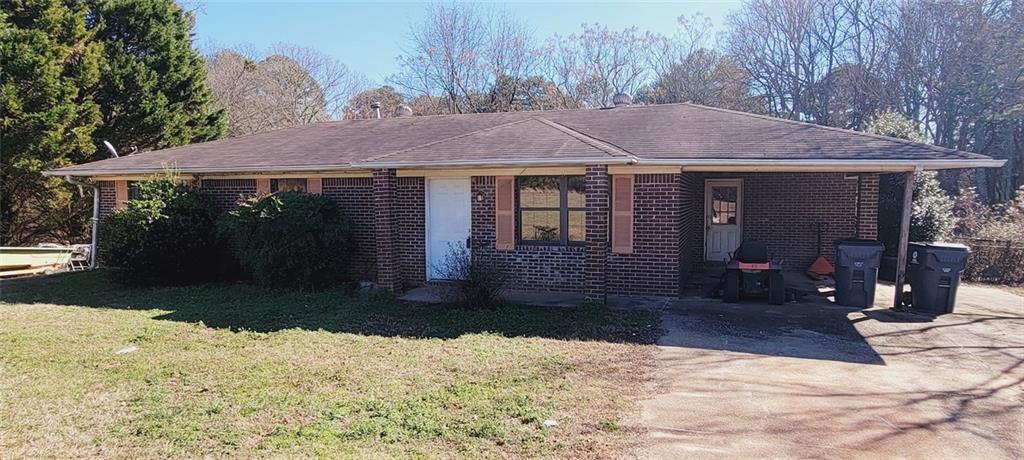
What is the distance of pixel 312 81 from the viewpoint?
1169 inches

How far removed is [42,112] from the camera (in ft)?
48.7

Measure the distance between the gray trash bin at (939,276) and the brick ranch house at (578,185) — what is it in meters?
1.25

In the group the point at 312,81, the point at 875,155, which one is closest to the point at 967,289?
the point at 875,155

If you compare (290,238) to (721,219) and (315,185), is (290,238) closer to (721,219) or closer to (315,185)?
(315,185)

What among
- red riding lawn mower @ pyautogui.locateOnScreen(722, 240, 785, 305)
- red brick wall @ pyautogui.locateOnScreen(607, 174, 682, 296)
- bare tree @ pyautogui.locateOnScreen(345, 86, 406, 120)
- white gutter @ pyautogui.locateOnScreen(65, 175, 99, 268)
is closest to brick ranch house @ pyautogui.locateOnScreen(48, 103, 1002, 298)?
red brick wall @ pyautogui.locateOnScreen(607, 174, 682, 296)

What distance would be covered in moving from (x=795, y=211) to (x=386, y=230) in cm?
881

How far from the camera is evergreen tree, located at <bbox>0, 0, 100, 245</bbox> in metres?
14.4

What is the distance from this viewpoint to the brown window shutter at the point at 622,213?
911 centimetres

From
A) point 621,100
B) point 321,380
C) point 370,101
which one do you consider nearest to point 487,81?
point 370,101

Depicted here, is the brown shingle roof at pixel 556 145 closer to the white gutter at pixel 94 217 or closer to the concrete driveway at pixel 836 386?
the white gutter at pixel 94 217

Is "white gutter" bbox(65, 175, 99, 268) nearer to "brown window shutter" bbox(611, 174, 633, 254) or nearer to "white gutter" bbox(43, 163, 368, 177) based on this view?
"white gutter" bbox(43, 163, 368, 177)

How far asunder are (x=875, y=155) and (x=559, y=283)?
5073 millimetres

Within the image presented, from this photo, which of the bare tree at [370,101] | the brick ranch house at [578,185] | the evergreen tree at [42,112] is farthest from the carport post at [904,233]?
the bare tree at [370,101]

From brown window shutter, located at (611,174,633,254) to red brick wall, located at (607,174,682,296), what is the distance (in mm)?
78
